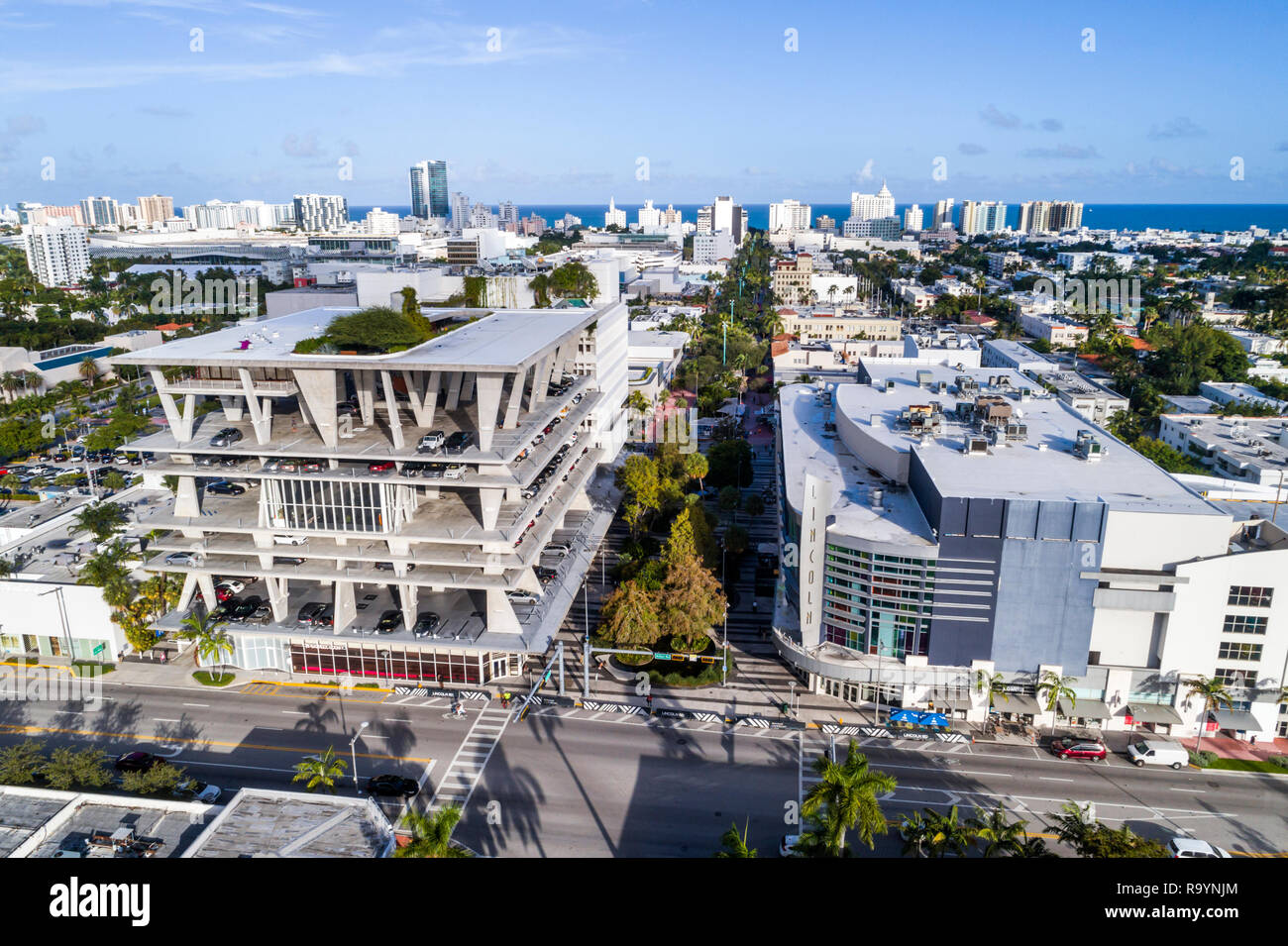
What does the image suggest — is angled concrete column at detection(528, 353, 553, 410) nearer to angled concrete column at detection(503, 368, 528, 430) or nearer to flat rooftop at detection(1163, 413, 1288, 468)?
angled concrete column at detection(503, 368, 528, 430)

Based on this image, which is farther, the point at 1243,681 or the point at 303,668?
the point at 303,668

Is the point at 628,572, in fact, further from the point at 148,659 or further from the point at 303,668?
the point at 148,659

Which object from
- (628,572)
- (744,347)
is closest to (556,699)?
(628,572)

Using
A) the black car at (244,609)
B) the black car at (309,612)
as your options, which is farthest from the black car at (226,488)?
the black car at (309,612)

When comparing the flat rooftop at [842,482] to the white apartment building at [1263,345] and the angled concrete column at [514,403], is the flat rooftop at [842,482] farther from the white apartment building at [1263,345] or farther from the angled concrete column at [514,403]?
the white apartment building at [1263,345]

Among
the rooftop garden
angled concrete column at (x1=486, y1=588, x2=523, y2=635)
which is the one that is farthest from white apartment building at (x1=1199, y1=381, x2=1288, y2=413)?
the rooftop garden

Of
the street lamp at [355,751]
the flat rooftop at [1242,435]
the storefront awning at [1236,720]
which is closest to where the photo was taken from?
the street lamp at [355,751]
